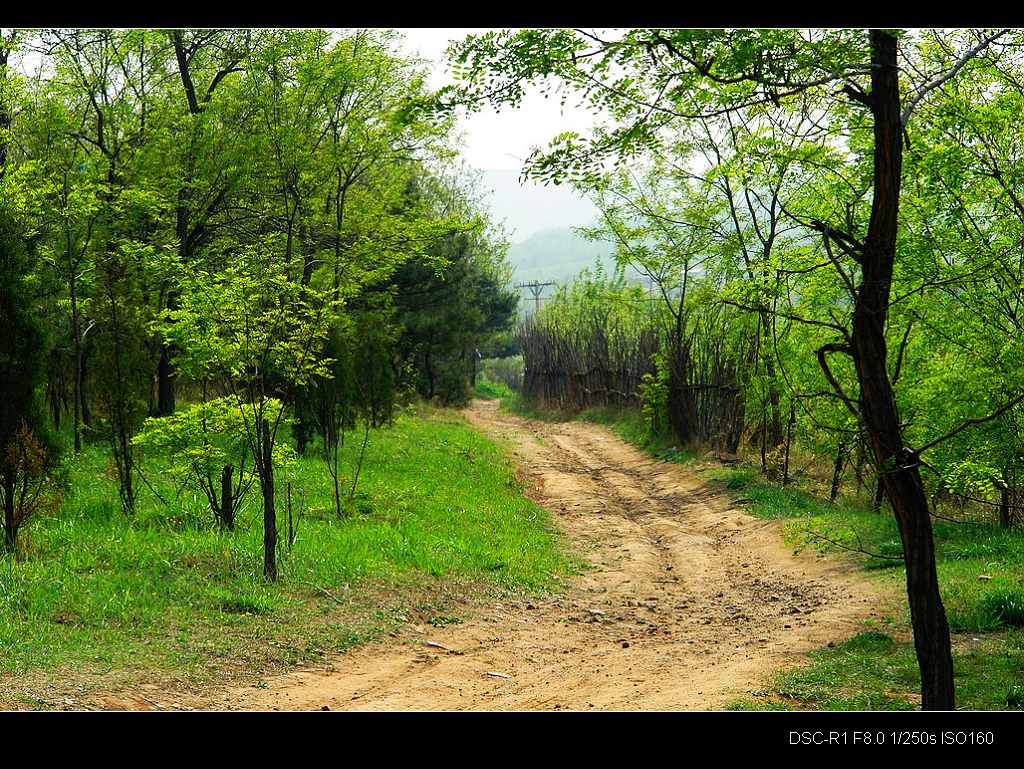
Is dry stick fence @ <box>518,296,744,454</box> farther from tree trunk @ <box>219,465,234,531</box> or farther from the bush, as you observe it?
tree trunk @ <box>219,465,234,531</box>

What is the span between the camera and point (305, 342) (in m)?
9.30

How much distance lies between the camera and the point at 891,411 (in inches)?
179

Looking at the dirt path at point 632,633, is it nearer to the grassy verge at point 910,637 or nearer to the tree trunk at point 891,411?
the grassy verge at point 910,637

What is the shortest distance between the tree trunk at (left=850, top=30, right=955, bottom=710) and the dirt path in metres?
1.38

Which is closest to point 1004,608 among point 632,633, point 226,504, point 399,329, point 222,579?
point 632,633

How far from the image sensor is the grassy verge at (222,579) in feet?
20.2

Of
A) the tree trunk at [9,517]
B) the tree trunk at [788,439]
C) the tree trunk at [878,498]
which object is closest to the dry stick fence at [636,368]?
the tree trunk at [788,439]

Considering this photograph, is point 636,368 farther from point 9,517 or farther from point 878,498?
point 9,517

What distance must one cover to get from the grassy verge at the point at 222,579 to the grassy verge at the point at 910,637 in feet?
10.7

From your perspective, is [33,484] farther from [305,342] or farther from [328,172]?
[328,172]

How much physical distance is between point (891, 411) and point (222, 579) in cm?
582

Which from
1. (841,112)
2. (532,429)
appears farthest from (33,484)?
(532,429)

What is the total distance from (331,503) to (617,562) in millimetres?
3814

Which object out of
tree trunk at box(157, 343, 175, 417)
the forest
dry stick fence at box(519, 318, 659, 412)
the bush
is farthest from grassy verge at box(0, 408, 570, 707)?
dry stick fence at box(519, 318, 659, 412)
